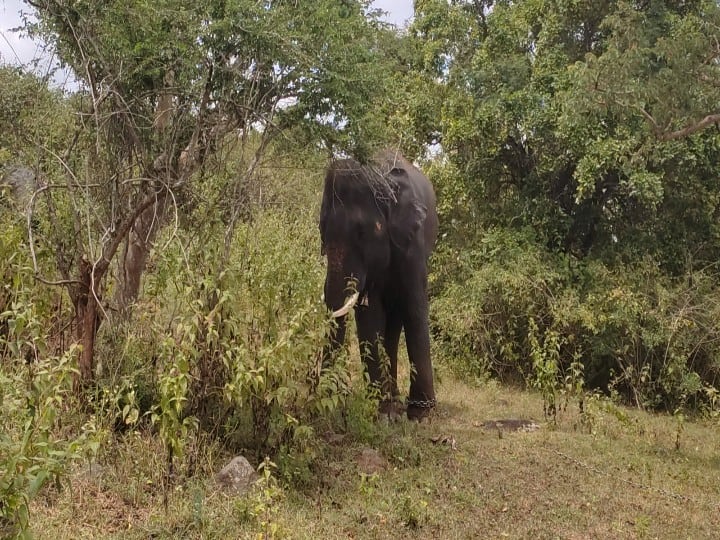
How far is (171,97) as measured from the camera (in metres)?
5.41

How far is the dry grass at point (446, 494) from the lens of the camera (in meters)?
4.35

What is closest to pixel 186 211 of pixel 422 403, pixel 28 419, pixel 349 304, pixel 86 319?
pixel 86 319

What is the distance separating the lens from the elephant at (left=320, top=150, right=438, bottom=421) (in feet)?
22.3

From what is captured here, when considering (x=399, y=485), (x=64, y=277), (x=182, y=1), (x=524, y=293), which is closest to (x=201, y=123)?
(x=182, y=1)

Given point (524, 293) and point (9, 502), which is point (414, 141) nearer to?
point (524, 293)

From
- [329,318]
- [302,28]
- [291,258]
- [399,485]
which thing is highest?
[302,28]

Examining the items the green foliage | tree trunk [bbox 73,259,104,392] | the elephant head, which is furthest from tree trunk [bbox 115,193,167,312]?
the elephant head

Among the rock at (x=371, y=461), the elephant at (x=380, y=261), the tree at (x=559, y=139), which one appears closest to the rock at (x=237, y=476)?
the rock at (x=371, y=461)

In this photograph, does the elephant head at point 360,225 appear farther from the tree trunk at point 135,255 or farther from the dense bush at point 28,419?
the dense bush at point 28,419

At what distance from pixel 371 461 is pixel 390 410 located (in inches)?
60.0

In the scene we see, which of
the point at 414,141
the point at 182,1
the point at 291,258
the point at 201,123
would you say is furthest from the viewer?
the point at 414,141

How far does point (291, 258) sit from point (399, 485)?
2016 millimetres

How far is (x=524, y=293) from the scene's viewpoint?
33.5ft

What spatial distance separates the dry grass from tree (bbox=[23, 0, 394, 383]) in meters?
1.33
